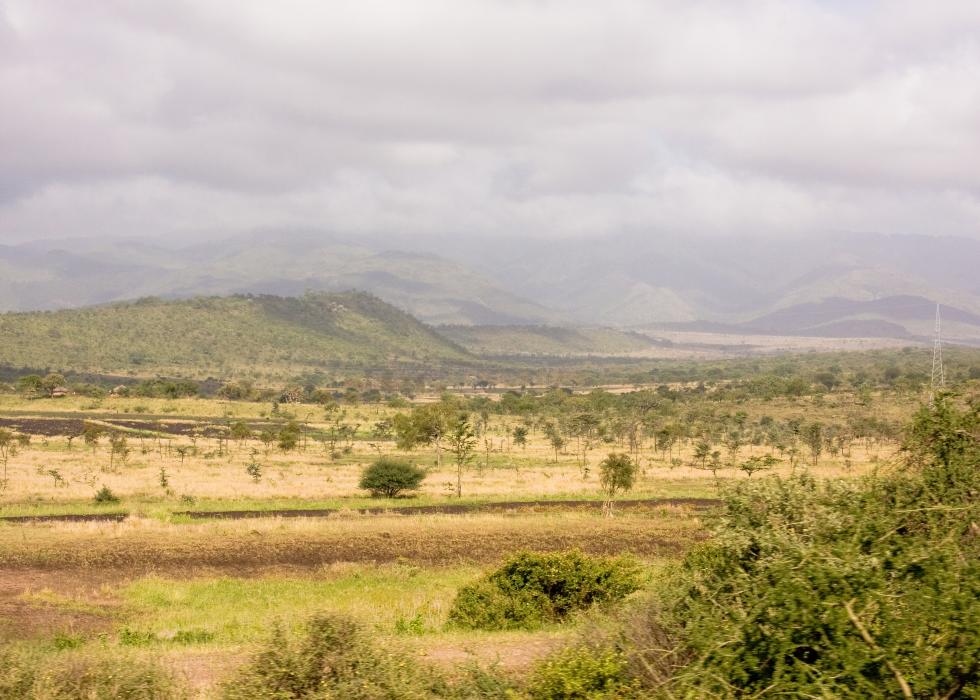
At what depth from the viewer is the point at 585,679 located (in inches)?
388

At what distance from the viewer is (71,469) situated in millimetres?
59781

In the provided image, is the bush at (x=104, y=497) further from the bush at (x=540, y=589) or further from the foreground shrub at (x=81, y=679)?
the foreground shrub at (x=81, y=679)

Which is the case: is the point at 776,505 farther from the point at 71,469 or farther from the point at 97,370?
the point at 97,370

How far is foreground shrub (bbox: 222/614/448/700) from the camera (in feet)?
30.9

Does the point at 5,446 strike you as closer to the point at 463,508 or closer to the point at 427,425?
the point at 427,425

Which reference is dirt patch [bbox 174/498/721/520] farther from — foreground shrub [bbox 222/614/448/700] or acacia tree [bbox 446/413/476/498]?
foreground shrub [bbox 222/614/448/700]

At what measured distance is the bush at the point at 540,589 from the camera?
17.8m

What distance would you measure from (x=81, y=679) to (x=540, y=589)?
10.7m

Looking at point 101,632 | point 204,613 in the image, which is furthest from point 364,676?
point 204,613

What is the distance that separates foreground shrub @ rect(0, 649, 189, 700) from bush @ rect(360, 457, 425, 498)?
3921cm

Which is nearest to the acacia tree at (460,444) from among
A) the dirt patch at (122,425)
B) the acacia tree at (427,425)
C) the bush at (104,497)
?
the acacia tree at (427,425)

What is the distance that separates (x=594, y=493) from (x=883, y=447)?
50304 mm

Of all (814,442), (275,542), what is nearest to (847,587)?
(275,542)

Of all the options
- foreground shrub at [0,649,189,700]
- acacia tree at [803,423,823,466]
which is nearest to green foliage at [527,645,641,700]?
foreground shrub at [0,649,189,700]
